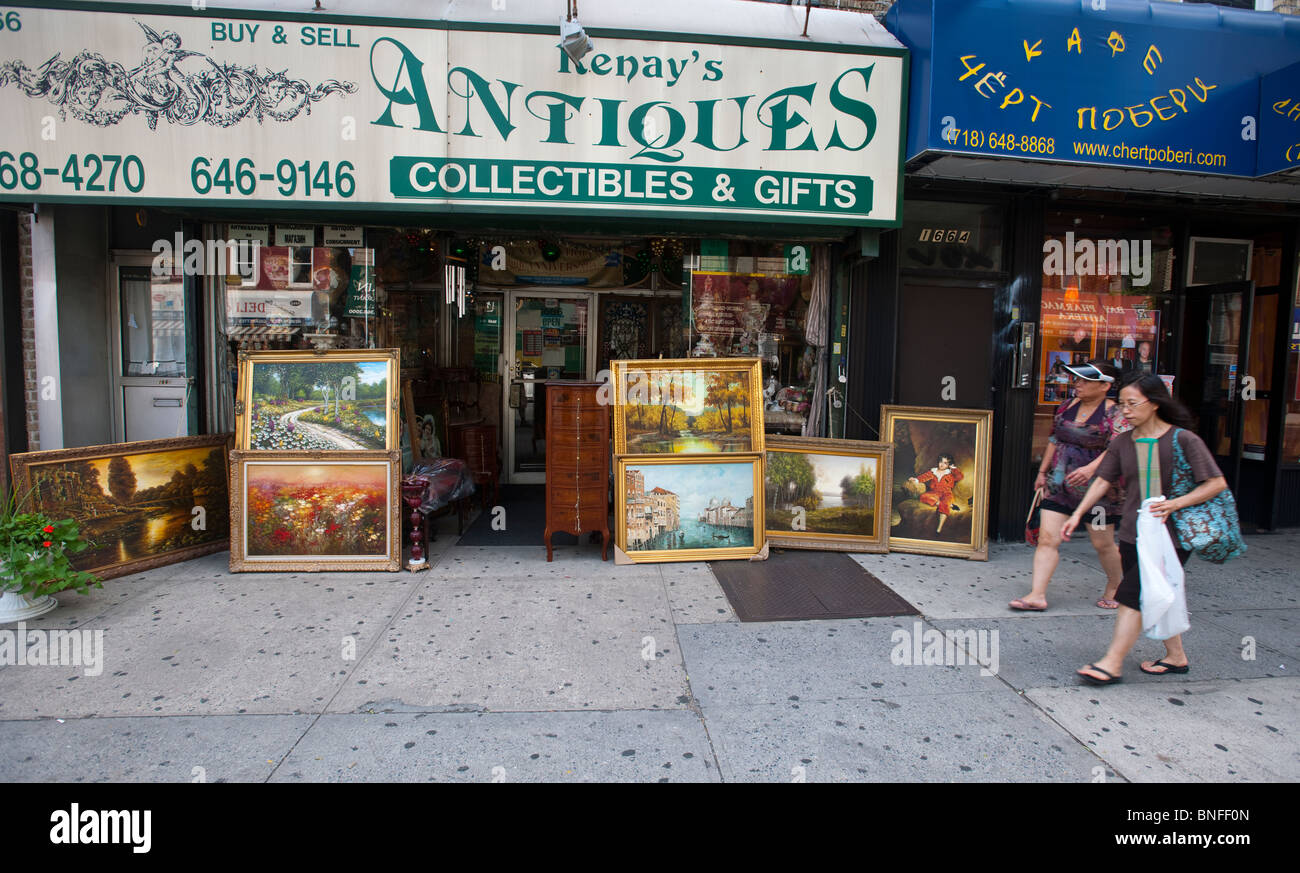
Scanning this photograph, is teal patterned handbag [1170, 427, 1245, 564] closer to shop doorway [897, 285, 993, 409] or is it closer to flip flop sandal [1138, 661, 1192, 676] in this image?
flip flop sandal [1138, 661, 1192, 676]

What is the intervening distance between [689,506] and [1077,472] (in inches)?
109

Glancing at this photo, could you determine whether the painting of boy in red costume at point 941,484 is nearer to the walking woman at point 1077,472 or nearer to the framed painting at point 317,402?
the walking woman at point 1077,472

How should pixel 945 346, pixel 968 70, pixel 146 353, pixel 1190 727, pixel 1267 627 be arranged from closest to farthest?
pixel 1190 727 → pixel 1267 627 → pixel 968 70 → pixel 945 346 → pixel 146 353

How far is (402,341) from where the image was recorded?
7336 millimetres

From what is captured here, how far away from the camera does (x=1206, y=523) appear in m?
3.60

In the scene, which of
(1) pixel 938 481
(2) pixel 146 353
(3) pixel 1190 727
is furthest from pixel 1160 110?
(2) pixel 146 353

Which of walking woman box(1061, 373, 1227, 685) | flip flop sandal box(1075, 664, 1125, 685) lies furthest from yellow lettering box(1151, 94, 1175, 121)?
flip flop sandal box(1075, 664, 1125, 685)

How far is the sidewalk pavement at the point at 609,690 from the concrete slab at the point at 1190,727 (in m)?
0.01

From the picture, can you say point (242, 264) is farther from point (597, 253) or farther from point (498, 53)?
point (597, 253)

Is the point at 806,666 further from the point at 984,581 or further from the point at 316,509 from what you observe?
the point at 316,509

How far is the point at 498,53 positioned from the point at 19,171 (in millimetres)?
3683

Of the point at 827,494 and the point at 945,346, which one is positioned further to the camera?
the point at 945,346

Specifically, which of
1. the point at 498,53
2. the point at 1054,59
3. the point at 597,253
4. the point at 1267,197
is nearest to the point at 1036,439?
the point at 1267,197

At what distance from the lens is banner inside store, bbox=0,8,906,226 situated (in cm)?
518
